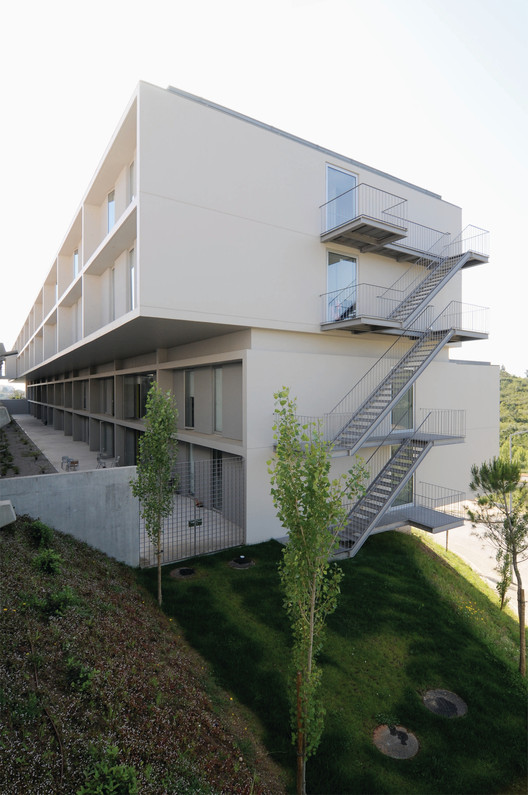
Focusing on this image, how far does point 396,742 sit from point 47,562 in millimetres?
6804

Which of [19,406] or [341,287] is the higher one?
[341,287]

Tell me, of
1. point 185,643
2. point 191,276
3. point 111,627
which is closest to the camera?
point 111,627

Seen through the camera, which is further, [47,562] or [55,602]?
[47,562]

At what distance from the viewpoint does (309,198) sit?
14844mm

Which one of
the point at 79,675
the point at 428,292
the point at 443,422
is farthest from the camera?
the point at 443,422

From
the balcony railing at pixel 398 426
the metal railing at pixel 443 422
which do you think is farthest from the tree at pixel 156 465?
the metal railing at pixel 443 422

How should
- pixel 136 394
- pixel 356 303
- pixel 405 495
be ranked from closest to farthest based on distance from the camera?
pixel 356 303 → pixel 405 495 → pixel 136 394

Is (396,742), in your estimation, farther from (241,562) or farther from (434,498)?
(434,498)

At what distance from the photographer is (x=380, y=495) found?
14523 millimetres

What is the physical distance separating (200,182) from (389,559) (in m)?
13.3

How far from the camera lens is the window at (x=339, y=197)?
1538 centimetres

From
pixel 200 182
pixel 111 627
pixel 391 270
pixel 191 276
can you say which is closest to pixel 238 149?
pixel 200 182

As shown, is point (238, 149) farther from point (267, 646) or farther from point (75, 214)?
point (267, 646)

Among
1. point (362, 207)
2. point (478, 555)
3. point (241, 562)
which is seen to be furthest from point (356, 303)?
point (478, 555)
